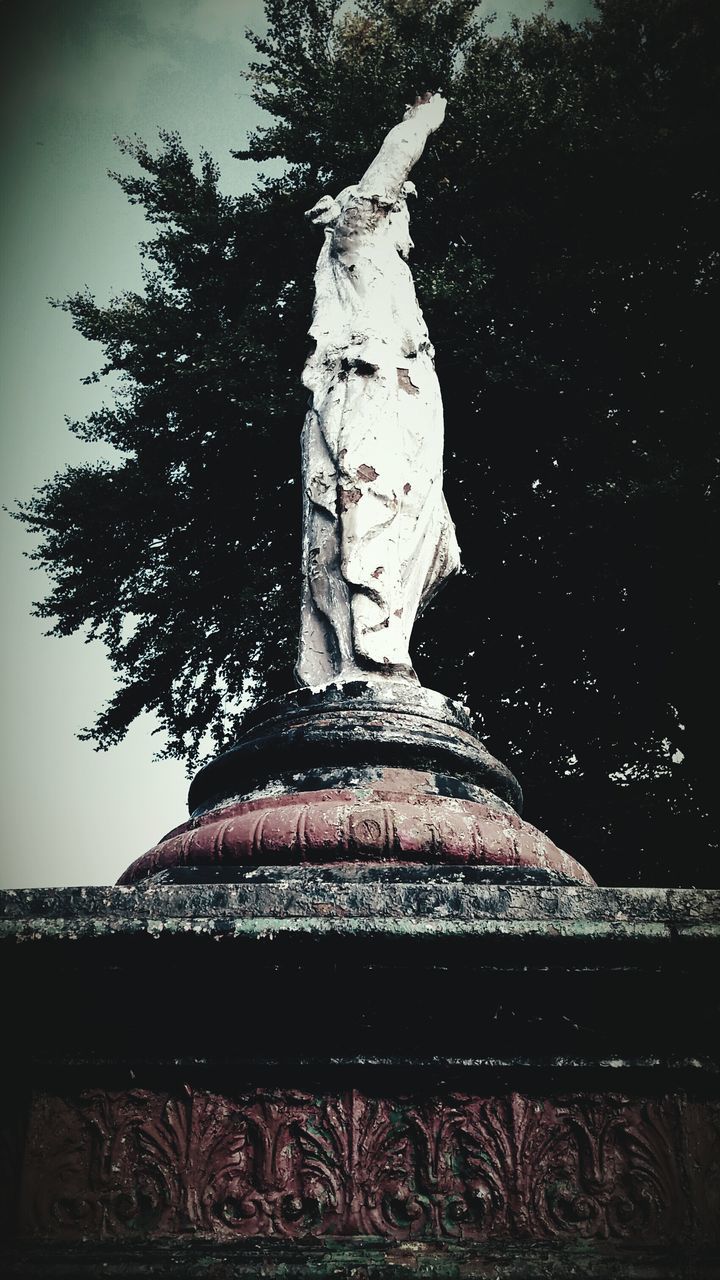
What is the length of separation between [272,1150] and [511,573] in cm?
854

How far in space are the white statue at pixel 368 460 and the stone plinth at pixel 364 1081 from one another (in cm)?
137

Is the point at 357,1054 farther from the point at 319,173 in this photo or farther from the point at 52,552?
the point at 319,173

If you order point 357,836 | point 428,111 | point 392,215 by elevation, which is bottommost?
point 357,836

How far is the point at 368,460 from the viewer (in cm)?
335

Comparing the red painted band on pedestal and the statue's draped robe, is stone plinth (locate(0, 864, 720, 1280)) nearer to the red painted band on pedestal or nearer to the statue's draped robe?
the red painted band on pedestal

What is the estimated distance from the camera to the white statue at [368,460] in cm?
312

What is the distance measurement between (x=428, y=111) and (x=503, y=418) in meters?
5.72

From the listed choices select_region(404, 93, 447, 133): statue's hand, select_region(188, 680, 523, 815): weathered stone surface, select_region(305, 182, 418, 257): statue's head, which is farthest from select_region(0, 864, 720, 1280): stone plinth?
select_region(404, 93, 447, 133): statue's hand

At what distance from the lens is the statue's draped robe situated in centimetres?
312

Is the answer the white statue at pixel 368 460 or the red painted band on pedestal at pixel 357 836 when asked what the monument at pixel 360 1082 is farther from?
the white statue at pixel 368 460

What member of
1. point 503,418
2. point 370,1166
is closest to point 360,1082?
point 370,1166

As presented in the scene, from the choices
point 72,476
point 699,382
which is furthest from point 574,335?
point 72,476

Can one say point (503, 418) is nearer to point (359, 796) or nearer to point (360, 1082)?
point (359, 796)

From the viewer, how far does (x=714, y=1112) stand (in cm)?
162
